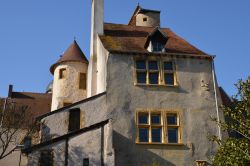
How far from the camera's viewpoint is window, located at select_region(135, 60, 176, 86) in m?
22.5

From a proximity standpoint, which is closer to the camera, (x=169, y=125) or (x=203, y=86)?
(x=169, y=125)

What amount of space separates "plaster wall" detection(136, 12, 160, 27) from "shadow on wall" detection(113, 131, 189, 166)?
1320cm

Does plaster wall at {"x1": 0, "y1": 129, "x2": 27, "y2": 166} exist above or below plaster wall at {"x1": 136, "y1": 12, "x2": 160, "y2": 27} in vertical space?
below

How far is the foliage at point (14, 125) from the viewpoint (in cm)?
2698

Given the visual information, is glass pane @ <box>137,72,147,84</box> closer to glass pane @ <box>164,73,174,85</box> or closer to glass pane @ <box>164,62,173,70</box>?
glass pane @ <box>164,73,174,85</box>

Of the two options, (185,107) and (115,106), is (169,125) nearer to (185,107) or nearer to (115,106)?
(185,107)

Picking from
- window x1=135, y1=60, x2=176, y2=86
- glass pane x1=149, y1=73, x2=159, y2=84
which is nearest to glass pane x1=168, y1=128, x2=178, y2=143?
window x1=135, y1=60, x2=176, y2=86

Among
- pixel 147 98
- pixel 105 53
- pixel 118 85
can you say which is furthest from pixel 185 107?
pixel 105 53

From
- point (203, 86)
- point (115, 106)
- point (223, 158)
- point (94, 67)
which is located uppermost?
point (94, 67)

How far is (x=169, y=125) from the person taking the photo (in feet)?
69.4

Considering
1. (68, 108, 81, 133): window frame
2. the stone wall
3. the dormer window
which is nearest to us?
the stone wall

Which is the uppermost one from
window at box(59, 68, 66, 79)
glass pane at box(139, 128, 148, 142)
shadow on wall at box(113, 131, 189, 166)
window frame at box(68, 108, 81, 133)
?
window at box(59, 68, 66, 79)

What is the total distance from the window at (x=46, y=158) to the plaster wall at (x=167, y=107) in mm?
3377

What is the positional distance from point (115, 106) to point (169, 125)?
320 centimetres
